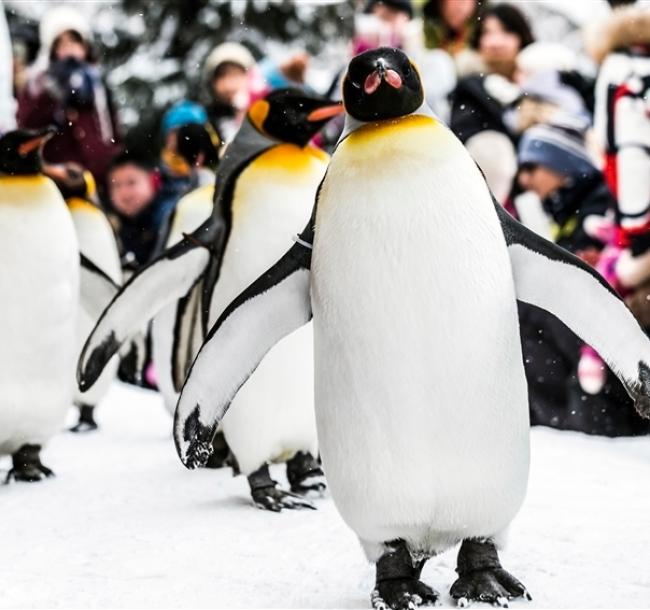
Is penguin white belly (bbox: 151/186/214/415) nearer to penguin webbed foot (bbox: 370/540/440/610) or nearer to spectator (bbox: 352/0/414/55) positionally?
spectator (bbox: 352/0/414/55)

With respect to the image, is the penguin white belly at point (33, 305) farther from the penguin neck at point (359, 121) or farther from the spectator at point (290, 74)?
the spectator at point (290, 74)

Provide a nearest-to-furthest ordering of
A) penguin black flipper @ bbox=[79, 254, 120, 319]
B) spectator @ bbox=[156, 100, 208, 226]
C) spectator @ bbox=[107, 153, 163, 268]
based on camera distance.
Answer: penguin black flipper @ bbox=[79, 254, 120, 319] → spectator @ bbox=[156, 100, 208, 226] → spectator @ bbox=[107, 153, 163, 268]

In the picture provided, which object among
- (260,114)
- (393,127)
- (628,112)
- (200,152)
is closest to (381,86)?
(393,127)

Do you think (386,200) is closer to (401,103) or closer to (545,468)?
(401,103)

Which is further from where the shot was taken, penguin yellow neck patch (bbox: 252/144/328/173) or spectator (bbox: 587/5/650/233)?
spectator (bbox: 587/5/650/233)

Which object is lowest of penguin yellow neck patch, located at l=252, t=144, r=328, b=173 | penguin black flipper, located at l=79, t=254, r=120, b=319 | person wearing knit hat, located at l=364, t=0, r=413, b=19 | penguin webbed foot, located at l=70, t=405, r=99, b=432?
penguin webbed foot, located at l=70, t=405, r=99, b=432

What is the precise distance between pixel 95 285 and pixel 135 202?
2.58 m

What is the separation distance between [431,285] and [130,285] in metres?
1.13

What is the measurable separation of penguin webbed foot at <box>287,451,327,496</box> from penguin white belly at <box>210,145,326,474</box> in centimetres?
14

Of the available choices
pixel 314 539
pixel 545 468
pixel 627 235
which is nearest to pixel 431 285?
pixel 314 539

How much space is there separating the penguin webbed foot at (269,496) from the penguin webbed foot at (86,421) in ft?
5.31

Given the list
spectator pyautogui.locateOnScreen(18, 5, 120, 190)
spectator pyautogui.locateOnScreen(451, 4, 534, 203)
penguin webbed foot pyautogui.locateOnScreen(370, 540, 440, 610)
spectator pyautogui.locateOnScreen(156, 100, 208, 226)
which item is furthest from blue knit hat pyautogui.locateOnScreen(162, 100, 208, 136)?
penguin webbed foot pyautogui.locateOnScreen(370, 540, 440, 610)

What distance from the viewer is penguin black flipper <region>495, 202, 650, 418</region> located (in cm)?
183

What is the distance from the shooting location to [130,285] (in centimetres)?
270
